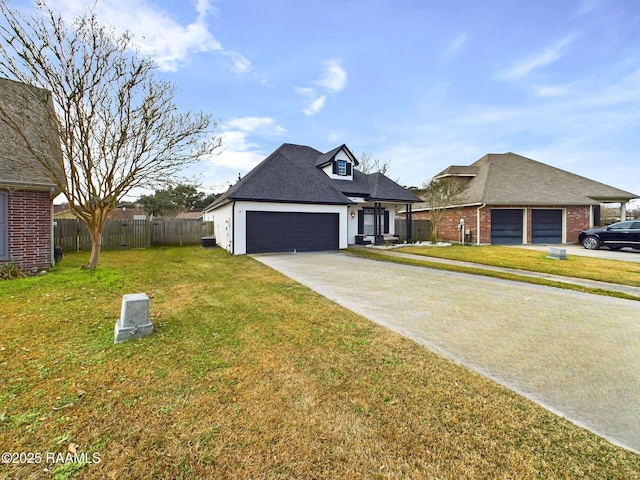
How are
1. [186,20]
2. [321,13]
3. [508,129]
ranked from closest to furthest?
1. [186,20]
2. [321,13]
3. [508,129]

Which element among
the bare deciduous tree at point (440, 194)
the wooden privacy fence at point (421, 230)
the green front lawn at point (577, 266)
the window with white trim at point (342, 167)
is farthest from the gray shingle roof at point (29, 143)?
the wooden privacy fence at point (421, 230)

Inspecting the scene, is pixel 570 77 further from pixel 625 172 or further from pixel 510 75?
pixel 625 172

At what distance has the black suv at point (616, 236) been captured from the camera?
13688 mm

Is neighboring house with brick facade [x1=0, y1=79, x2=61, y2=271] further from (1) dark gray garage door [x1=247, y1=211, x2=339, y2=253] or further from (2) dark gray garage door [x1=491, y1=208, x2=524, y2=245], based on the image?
(2) dark gray garage door [x1=491, y1=208, x2=524, y2=245]

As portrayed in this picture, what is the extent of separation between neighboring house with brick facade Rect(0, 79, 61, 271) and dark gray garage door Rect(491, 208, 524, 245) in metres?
21.5

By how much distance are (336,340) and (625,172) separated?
29.2 m

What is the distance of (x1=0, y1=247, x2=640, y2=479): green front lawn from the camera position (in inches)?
73.1

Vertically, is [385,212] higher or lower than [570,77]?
lower

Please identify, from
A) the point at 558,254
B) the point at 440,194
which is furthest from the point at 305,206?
the point at 558,254

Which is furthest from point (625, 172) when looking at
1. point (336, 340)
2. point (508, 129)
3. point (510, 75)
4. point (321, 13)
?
point (336, 340)

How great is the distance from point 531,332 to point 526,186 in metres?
19.2

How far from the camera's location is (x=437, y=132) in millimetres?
18328

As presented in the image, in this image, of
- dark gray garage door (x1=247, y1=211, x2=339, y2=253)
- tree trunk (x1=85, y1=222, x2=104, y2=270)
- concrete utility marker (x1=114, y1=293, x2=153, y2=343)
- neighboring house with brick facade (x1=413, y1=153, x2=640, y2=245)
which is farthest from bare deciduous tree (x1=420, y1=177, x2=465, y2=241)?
concrete utility marker (x1=114, y1=293, x2=153, y2=343)

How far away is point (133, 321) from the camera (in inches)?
151
